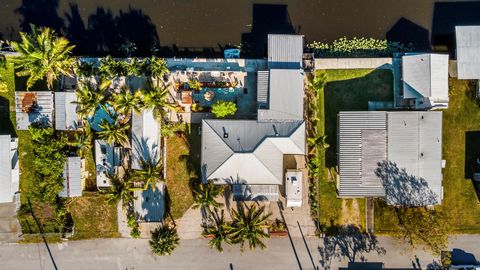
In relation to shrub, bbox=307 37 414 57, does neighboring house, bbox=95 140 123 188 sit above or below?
below

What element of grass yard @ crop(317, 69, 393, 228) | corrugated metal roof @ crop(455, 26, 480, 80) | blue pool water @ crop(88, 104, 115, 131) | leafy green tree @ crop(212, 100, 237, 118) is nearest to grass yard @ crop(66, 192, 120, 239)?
blue pool water @ crop(88, 104, 115, 131)

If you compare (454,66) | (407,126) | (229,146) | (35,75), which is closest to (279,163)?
(229,146)

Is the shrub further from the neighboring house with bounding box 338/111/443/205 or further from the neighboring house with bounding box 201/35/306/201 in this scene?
the neighboring house with bounding box 338/111/443/205

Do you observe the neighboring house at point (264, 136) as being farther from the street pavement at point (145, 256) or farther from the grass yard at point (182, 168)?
the street pavement at point (145, 256)

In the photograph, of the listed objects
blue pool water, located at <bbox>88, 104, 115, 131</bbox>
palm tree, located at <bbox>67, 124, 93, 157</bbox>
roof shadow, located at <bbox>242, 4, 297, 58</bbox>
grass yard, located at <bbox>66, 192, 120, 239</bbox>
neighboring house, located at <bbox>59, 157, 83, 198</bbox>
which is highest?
roof shadow, located at <bbox>242, 4, 297, 58</bbox>

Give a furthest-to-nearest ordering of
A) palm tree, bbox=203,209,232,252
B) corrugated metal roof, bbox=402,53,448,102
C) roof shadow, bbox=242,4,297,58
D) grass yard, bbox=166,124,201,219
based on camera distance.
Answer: roof shadow, bbox=242,4,297,58 → grass yard, bbox=166,124,201,219 → palm tree, bbox=203,209,232,252 → corrugated metal roof, bbox=402,53,448,102
